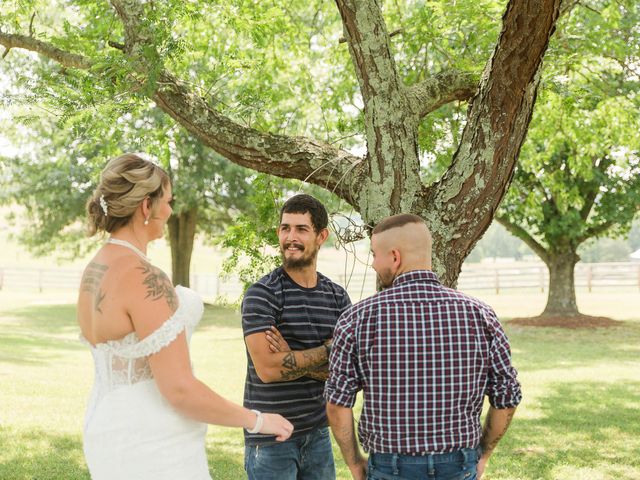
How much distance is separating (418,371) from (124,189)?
1250 mm

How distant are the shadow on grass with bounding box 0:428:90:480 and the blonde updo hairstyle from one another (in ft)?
17.6

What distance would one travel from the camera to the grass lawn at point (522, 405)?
7938 millimetres

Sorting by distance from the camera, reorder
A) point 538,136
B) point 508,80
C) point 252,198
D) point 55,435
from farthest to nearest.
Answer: point 538,136 < point 55,435 < point 252,198 < point 508,80

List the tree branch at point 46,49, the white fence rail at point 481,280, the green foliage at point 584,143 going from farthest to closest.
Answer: the white fence rail at point 481,280
the green foliage at point 584,143
the tree branch at point 46,49

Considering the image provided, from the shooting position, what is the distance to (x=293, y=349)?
3609mm

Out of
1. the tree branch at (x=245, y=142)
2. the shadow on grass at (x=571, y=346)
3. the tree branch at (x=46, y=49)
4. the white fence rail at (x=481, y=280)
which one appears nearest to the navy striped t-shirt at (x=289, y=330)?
the tree branch at (x=245, y=142)

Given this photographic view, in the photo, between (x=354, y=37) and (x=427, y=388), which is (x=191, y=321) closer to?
(x=427, y=388)

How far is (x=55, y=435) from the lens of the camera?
9.21m

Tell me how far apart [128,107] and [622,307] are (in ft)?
92.3

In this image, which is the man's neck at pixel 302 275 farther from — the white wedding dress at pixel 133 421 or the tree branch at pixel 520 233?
the tree branch at pixel 520 233

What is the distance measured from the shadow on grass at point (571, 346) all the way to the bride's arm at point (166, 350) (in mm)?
13725

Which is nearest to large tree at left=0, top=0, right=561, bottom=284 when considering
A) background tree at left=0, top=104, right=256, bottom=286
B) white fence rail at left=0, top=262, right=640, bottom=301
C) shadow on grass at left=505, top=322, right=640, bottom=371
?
shadow on grass at left=505, top=322, right=640, bottom=371

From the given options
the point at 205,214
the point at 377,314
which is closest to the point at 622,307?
the point at 205,214

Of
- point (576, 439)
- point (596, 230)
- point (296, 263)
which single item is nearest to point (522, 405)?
point (576, 439)
